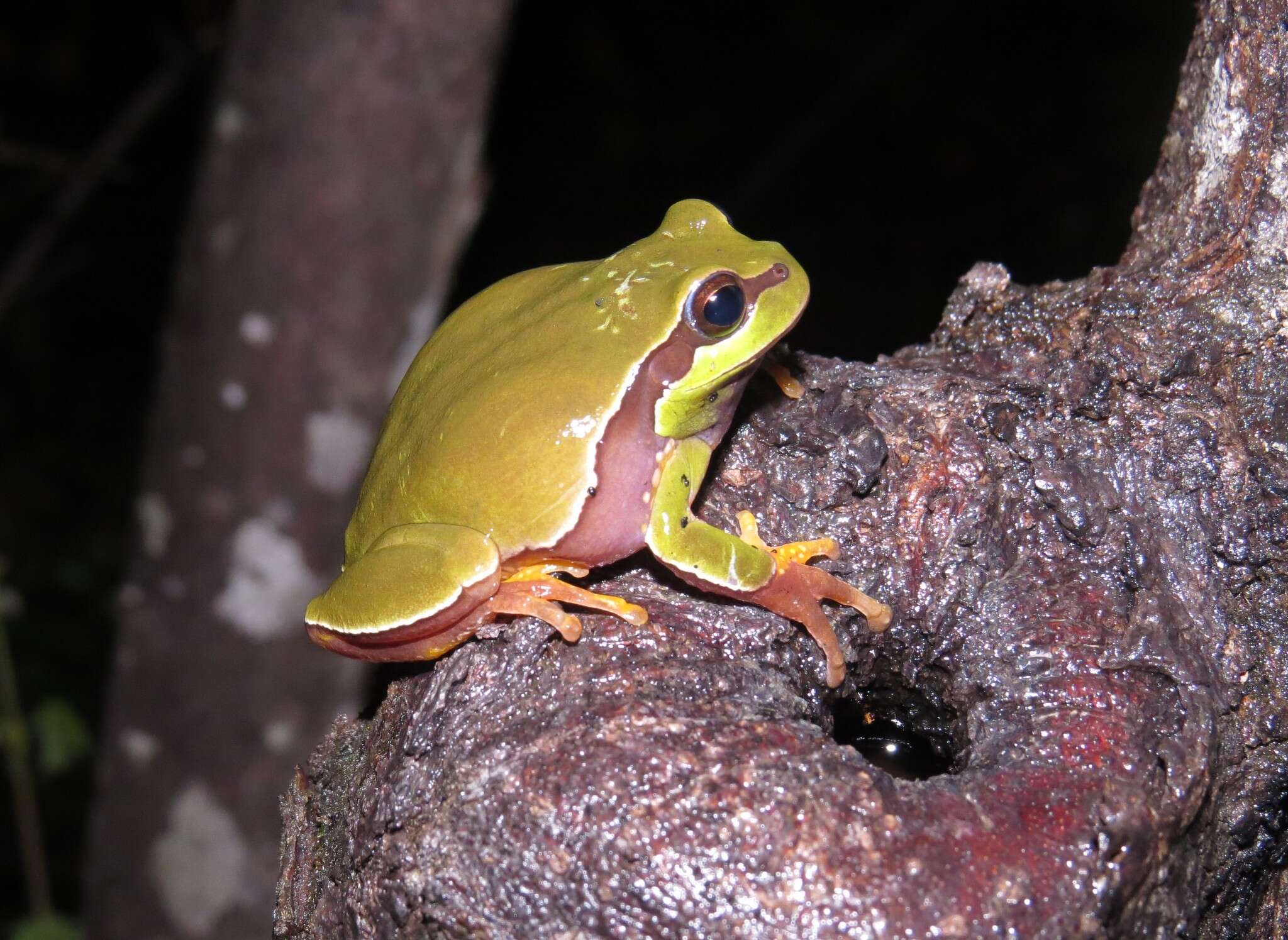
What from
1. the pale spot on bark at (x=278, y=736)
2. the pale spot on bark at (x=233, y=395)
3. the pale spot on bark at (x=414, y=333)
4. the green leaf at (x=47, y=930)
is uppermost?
the pale spot on bark at (x=414, y=333)

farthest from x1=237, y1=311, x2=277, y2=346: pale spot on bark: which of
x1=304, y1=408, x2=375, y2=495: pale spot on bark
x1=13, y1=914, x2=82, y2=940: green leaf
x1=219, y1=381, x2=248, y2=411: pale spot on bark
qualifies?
x1=13, y1=914, x2=82, y2=940: green leaf

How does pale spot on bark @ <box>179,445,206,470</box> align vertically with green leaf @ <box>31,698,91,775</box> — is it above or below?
above

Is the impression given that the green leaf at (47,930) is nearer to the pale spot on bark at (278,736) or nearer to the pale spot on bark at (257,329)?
the pale spot on bark at (278,736)

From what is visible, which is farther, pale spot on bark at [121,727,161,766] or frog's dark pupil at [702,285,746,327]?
pale spot on bark at [121,727,161,766]

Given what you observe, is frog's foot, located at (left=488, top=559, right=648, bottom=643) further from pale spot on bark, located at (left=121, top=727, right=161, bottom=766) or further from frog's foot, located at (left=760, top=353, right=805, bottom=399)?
pale spot on bark, located at (left=121, top=727, right=161, bottom=766)

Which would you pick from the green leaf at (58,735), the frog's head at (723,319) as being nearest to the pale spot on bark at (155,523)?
the green leaf at (58,735)

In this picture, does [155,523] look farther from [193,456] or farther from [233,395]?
[233,395]

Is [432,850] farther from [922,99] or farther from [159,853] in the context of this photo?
Result: [922,99]
